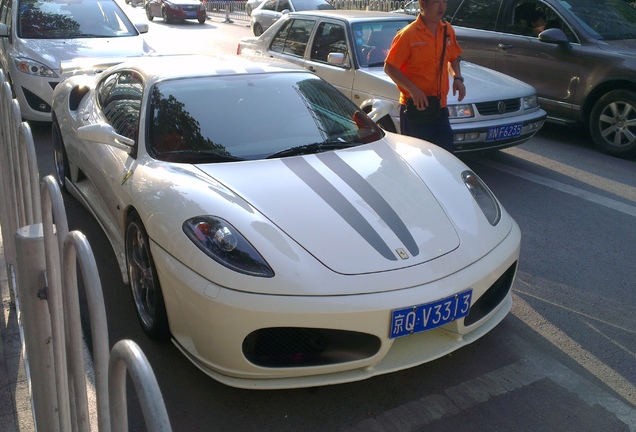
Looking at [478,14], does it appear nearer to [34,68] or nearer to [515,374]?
[34,68]

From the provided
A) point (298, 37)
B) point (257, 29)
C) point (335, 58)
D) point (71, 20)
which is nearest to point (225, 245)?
point (335, 58)

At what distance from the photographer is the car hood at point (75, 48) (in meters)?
7.71

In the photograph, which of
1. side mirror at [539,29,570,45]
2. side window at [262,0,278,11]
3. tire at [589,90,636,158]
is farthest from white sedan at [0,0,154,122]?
side window at [262,0,278,11]

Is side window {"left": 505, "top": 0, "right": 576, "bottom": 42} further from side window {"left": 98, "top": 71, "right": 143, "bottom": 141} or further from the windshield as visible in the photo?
side window {"left": 98, "top": 71, "right": 143, "bottom": 141}

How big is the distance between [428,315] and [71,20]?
736cm

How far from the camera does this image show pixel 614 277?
4.36m

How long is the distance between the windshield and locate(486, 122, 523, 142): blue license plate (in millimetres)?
2046

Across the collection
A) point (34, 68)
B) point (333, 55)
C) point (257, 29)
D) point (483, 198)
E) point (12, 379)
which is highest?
point (333, 55)

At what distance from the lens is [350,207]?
10.8ft

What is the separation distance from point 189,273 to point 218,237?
8.2 inches

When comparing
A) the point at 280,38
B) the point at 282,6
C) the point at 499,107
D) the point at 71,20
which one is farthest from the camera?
the point at 282,6

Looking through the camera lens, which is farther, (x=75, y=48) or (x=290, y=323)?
(x=75, y=48)

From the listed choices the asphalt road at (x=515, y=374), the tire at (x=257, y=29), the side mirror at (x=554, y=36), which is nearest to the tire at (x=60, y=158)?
the asphalt road at (x=515, y=374)

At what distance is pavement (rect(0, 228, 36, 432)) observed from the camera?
2727 millimetres
